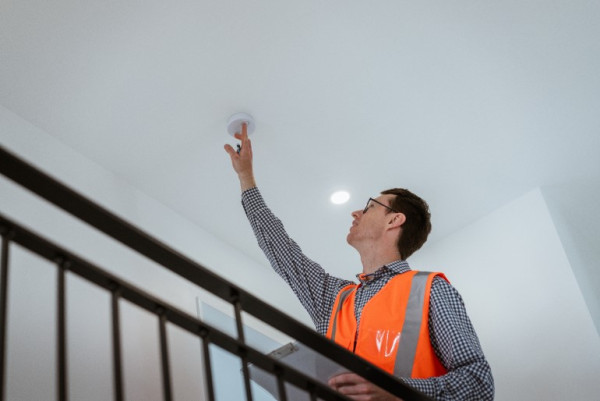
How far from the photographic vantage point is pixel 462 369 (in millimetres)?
1736

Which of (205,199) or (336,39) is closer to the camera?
(336,39)

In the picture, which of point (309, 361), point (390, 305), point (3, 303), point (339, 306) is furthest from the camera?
point (339, 306)

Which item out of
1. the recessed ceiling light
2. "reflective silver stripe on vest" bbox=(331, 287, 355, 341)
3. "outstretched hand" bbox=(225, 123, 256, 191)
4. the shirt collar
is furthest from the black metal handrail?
the recessed ceiling light

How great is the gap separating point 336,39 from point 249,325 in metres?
1.49

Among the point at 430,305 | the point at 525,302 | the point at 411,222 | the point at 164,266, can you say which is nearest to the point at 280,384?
the point at 164,266

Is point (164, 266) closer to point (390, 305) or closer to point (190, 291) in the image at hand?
point (390, 305)

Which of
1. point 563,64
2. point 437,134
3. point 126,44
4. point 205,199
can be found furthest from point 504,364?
point 126,44

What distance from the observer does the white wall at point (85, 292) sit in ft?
6.81

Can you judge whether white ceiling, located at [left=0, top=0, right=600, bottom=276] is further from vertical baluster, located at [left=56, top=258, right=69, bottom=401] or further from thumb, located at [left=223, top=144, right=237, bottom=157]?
vertical baluster, located at [left=56, top=258, right=69, bottom=401]

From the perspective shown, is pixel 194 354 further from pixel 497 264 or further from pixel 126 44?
pixel 497 264

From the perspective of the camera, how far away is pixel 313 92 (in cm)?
266

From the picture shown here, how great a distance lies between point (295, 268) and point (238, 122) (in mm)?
691

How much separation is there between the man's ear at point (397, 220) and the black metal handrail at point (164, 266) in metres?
1.24

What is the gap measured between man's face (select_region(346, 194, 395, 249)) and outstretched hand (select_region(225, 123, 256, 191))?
46 cm
